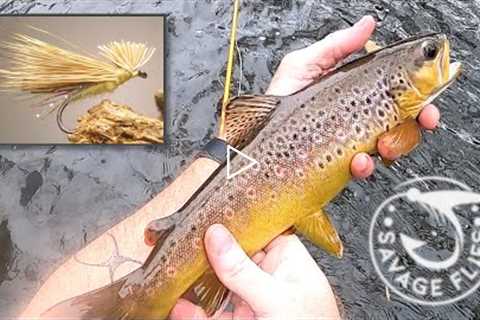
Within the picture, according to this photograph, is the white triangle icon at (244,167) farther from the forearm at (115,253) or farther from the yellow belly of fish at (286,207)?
the forearm at (115,253)

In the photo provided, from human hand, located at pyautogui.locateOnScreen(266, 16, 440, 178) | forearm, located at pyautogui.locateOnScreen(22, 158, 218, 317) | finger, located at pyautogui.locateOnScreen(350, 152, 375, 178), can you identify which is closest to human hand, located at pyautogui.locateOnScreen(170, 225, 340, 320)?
finger, located at pyautogui.locateOnScreen(350, 152, 375, 178)

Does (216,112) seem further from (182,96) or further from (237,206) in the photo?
(237,206)

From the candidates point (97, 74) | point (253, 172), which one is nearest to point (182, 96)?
point (97, 74)

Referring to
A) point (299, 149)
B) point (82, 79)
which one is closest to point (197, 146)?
point (82, 79)

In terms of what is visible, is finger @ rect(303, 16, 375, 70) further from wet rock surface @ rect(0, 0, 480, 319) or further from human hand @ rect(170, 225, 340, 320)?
human hand @ rect(170, 225, 340, 320)

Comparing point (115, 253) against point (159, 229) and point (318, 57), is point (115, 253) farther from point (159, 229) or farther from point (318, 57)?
point (318, 57)
